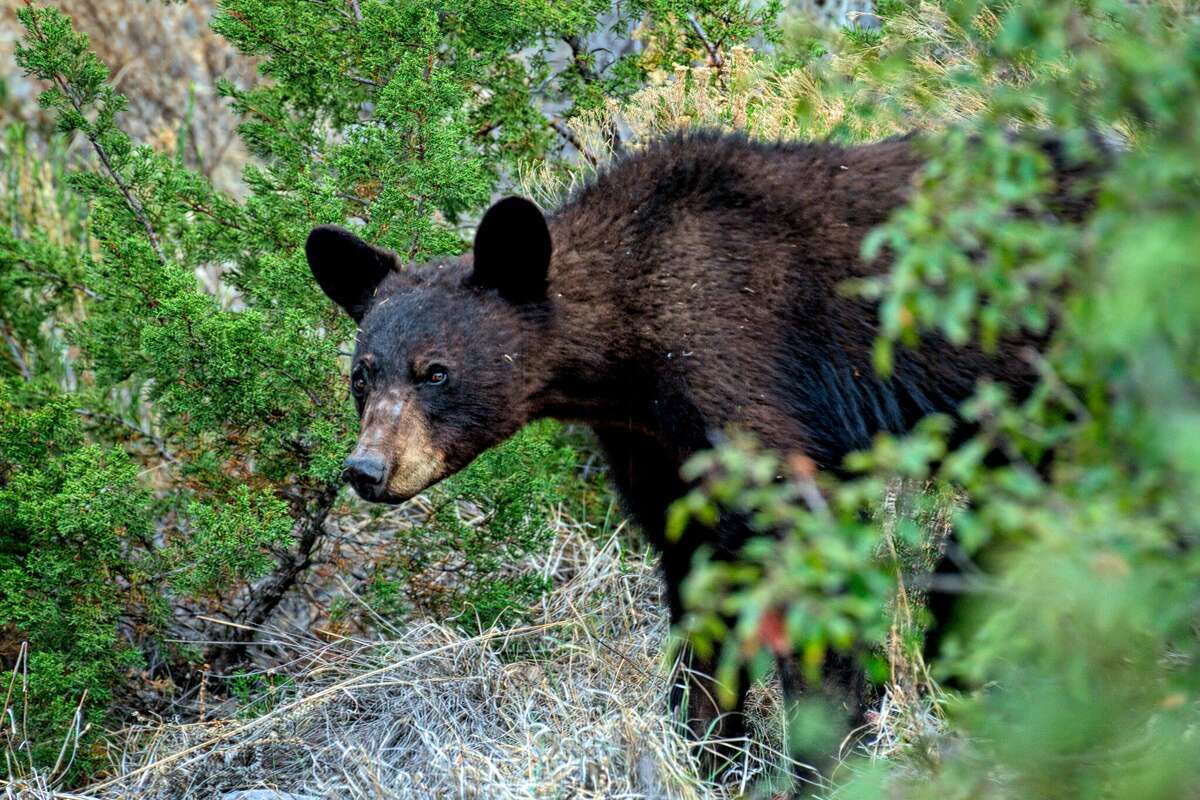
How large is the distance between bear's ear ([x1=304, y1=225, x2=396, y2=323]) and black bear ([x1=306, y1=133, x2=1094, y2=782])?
0.51 ft

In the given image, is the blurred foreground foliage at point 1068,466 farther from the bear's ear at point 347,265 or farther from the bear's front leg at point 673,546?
the bear's ear at point 347,265

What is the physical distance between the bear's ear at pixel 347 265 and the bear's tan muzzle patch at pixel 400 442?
600mm

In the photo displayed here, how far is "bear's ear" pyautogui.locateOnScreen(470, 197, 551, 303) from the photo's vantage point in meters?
4.38

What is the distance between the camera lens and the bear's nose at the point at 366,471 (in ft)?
13.9

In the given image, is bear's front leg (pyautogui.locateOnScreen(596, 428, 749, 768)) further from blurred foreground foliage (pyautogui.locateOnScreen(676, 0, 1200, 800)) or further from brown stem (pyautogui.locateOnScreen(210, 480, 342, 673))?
blurred foreground foliage (pyautogui.locateOnScreen(676, 0, 1200, 800))

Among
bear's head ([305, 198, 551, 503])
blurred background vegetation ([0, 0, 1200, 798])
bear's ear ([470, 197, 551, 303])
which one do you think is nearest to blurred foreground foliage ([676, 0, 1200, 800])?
blurred background vegetation ([0, 0, 1200, 798])

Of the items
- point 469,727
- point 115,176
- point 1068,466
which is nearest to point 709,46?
point 115,176

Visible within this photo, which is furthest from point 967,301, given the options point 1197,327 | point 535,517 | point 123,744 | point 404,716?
point 123,744

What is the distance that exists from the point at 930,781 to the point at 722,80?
14.0ft

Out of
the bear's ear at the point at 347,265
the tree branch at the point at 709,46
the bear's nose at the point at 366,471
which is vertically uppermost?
the tree branch at the point at 709,46

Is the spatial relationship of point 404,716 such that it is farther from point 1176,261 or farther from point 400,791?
point 1176,261

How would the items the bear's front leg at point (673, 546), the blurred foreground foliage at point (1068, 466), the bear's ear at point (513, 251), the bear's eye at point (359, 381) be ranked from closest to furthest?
the blurred foreground foliage at point (1068, 466) < the bear's ear at point (513, 251) < the bear's eye at point (359, 381) < the bear's front leg at point (673, 546)

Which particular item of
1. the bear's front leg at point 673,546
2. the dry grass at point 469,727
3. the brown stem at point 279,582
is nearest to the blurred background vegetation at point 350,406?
the brown stem at point 279,582

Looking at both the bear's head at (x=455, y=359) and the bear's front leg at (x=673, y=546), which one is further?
the bear's front leg at (x=673, y=546)
